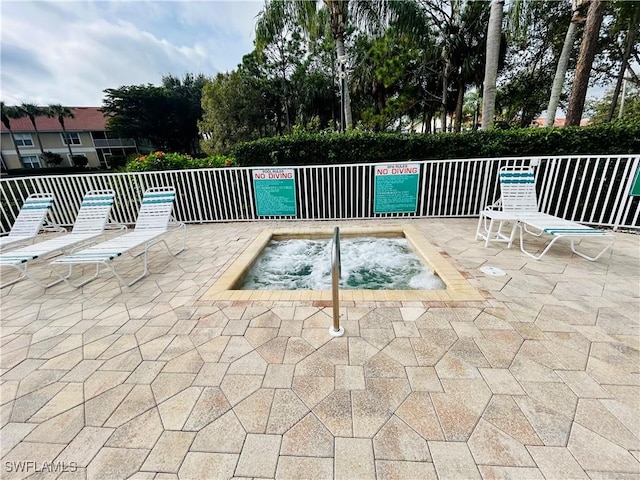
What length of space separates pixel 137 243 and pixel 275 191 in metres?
3.08

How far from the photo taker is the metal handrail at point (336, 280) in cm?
194

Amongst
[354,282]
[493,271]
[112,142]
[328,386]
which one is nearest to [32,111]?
[112,142]

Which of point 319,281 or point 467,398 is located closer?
point 467,398

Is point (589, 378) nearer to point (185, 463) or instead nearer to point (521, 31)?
point (185, 463)

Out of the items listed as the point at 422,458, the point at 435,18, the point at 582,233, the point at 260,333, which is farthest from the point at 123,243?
the point at 435,18

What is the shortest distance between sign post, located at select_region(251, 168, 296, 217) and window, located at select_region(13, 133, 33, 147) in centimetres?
4243

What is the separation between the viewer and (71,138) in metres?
31.6

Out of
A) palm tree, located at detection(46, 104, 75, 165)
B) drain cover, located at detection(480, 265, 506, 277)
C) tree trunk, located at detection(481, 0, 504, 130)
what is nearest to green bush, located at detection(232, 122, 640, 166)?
tree trunk, located at detection(481, 0, 504, 130)

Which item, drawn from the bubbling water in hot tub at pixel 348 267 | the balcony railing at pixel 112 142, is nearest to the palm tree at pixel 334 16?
the bubbling water in hot tub at pixel 348 267

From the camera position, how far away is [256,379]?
1796mm

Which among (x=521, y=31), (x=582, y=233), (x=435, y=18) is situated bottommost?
(x=582, y=233)

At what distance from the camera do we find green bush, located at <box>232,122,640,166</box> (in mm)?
4742

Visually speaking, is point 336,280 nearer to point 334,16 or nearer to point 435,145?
point 435,145

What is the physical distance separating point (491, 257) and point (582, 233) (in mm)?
985
